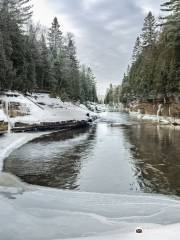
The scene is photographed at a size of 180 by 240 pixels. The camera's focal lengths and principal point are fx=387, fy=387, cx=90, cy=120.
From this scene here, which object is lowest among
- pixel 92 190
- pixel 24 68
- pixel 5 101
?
pixel 92 190

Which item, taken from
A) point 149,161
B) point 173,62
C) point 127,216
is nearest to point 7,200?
point 127,216

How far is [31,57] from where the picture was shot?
5019 cm

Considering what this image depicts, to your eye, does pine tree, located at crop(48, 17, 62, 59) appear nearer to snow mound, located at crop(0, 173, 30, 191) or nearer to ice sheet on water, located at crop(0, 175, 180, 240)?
snow mound, located at crop(0, 173, 30, 191)

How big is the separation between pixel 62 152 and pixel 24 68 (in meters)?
29.5

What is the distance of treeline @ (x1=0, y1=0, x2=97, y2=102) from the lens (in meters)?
41.5

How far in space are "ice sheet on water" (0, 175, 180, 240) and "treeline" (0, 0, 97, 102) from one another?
2966 centimetres

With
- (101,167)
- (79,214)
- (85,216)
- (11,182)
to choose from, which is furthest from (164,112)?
(85,216)

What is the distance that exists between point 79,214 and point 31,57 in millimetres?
44497

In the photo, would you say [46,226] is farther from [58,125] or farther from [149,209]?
[58,125]

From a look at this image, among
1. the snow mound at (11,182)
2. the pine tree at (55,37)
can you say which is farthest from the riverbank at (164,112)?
the snow mound at (11,182)

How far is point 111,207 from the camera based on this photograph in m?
8.03

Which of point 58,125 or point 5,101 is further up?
point 5,101

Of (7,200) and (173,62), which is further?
(173,62)

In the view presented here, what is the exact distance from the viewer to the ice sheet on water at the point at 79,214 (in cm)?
625
